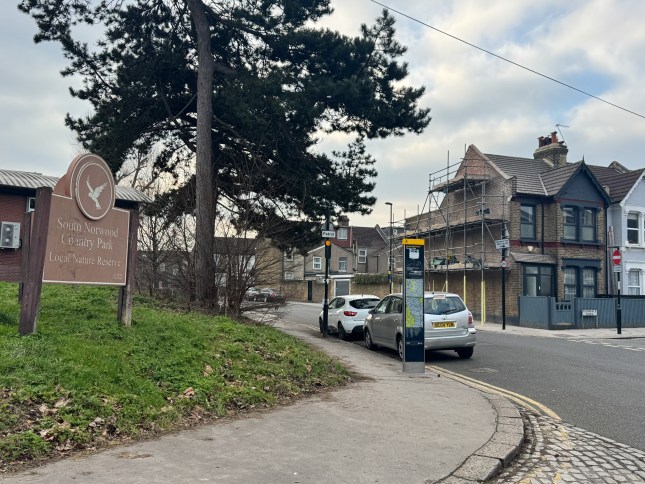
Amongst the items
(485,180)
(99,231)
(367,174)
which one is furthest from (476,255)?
(99,231)

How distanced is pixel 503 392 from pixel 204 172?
34.0ft

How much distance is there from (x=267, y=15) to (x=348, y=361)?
10639 millimetres

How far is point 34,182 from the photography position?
2311 centimetres

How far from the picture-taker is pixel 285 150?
56.0 feet

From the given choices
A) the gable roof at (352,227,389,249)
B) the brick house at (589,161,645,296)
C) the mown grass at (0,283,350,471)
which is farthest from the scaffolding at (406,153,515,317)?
the gable roof at (352,227,389,249)

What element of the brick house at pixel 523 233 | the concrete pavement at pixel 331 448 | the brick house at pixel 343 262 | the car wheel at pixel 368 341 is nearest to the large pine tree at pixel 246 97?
the car wheel at pixel 368 341

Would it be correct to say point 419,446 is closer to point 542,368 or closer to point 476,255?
point 542,368

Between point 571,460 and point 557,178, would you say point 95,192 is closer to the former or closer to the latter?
point 571,460

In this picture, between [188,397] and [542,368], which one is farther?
[542,368]

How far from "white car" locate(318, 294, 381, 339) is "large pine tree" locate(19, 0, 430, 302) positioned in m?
2.74

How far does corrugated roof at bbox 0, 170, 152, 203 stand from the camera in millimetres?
22359

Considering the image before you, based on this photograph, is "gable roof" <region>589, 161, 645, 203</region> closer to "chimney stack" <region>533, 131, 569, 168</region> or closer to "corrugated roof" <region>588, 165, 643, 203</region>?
"corrugated roof" <region>588, 165, 643, 203</region>

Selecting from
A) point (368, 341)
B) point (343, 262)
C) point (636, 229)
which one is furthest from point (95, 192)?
point (343, 262)

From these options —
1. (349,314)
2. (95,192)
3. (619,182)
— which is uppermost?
(619,182)
